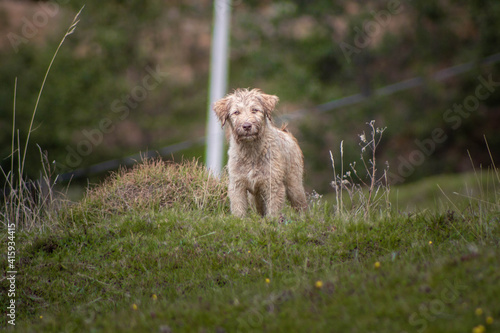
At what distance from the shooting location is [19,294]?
676cm

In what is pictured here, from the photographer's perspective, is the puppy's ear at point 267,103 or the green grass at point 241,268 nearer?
Answer: the green grass at point 241,268

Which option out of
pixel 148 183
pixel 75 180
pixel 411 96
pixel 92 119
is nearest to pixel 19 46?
pixel 92 119

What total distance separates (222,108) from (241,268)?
2692 mm

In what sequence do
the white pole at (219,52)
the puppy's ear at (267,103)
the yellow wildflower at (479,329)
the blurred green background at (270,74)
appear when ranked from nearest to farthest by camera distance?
the yellow wildflower at (479,329) → the puppy's ear at (267,103) → the blurred green background at (270,74) → the white pole at (219,52)

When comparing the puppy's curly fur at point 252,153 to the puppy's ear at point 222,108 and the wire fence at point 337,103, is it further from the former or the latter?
the wire fence at point 337,103

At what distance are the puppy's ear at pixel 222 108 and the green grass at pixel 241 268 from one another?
1081 mm

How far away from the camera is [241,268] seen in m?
6.56

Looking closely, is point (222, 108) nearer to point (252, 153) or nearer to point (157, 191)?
point (252, 153)

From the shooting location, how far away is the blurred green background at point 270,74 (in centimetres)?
2164

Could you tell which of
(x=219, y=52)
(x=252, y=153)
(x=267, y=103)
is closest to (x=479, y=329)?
(x=252, y=153)

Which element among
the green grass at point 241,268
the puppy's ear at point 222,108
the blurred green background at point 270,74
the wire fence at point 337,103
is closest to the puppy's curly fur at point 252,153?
the puppy's ear at point 222,108

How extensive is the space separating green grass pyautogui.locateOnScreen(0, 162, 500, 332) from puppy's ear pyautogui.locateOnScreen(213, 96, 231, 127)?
3.55 feet

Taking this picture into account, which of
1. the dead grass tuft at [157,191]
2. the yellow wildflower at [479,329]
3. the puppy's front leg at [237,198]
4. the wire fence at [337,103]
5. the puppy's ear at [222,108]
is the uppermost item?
the wire fence at [337,103]

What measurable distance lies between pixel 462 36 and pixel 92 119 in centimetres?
1922
